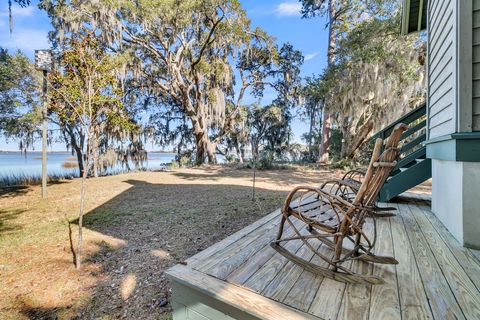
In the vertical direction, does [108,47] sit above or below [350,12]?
below

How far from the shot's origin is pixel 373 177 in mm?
1523

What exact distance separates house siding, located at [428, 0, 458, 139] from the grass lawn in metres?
2.72

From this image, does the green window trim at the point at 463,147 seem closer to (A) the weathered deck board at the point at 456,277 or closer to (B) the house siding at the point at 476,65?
(B) the house siding at the point at 476,65

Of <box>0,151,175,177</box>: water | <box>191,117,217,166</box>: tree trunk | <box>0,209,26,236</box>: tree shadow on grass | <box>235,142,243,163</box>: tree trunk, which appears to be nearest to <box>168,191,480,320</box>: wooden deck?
<box>0,209,26,236</box>: tree shadow on grass

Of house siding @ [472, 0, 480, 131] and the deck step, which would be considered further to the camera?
the deck step

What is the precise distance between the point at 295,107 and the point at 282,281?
563 inches

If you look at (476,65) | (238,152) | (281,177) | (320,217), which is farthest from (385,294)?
(238,152)

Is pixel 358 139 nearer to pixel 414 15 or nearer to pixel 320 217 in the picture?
pixel 414 15

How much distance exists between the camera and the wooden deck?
1.21m

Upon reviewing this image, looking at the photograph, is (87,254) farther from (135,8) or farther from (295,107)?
(295,107)

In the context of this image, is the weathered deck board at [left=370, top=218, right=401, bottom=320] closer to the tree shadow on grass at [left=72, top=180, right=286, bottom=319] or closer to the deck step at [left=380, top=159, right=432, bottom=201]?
the deck step at [left=380, top=159, right=432, bottom=201]

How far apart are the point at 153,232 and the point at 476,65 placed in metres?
3.97

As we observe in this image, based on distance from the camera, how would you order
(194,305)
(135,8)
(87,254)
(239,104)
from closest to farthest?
(194,305) < (87,254) < (135,8) < (239,104)

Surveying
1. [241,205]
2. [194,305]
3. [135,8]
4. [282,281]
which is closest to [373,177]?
[282,281]
